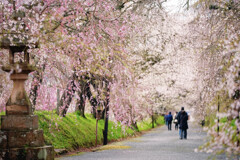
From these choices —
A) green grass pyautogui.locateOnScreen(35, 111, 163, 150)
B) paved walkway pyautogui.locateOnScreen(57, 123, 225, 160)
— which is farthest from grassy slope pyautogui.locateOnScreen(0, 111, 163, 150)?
paved walkway pyautogui.locateOnScreen(57, 123, 225, 160)

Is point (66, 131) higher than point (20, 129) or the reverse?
the reverse

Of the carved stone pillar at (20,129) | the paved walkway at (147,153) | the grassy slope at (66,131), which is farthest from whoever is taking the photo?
the grassy slope at (66,131)

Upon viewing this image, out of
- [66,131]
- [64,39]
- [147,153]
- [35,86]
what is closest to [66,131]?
[66,131]

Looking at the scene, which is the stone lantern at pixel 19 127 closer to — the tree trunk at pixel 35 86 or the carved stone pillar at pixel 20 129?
the carved stone pillar at pixel 20 129

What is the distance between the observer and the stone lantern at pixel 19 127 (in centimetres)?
1013

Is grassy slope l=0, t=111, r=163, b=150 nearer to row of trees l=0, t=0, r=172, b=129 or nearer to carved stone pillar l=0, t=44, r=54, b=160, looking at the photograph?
row of trees l=0, t=0, r=172, b=129

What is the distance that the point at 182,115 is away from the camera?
24.0 m

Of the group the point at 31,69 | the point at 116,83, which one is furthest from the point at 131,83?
the point at 31,69

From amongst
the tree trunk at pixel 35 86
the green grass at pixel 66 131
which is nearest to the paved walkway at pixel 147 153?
the green grass at pixel 66 131

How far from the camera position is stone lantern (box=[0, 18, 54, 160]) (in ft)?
33.2

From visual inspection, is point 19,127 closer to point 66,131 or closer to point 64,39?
point 64,39

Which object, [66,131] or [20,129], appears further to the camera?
[66,131]

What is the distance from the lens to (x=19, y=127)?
10312mm

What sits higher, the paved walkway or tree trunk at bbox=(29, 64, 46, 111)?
tree trunk at bbox=(29, 64, 46, 111)
